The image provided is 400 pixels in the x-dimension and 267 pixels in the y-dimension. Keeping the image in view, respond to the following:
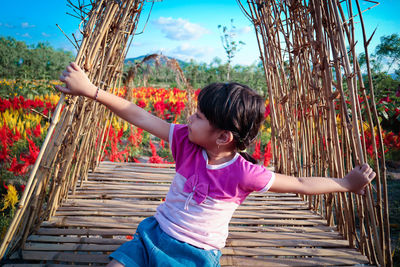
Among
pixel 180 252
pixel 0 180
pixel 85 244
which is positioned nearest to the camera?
pixel 180 252

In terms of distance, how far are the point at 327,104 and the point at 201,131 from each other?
673mm

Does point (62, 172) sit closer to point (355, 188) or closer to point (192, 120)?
point (192, 120)

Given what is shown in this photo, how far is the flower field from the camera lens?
213 centimetres

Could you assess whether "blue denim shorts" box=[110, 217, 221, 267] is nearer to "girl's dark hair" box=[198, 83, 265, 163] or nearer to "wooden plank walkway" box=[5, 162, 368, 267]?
"wooden plank walkway" box=[5, 162, 368, 267]

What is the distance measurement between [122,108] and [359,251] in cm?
121

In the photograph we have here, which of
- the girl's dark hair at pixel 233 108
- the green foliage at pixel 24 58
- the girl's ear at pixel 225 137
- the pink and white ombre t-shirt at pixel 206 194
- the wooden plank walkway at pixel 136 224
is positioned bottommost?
the wooden plank walkway at pixel 136 224

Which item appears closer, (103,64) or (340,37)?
(340,37)

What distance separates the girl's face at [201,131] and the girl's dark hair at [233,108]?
2 cm

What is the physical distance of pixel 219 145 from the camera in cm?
108

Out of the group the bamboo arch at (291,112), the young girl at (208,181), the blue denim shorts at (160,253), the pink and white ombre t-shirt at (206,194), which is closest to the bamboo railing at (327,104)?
the bamboo arch at (291,112)

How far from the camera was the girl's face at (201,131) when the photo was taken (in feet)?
3.37

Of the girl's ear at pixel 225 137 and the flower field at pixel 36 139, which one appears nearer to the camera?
the girl's ear at pixel 225 137

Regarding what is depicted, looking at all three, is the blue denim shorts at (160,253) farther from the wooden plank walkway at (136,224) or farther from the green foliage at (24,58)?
the green foliage at (24,58)

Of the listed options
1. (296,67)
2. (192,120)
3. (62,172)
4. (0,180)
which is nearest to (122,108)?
(192,120)
